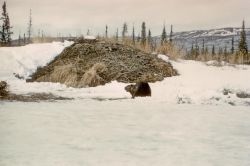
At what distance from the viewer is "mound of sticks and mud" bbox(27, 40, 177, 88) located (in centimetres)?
1297

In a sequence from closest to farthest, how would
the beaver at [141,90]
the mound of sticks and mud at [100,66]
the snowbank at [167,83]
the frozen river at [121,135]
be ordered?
1. the frozen river at [121,135]
2. the snowbank at [167,83]
3. the beaver at [141,90]
4. the mound of sticks and mud at [100,66]

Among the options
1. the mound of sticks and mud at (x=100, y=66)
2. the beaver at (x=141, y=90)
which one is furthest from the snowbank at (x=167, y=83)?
the mound of sticks and mud at (x=100, y=66)

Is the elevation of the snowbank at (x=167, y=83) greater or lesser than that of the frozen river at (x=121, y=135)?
greater

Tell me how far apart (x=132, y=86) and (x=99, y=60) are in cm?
317

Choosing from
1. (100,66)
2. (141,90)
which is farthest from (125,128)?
(100,66)

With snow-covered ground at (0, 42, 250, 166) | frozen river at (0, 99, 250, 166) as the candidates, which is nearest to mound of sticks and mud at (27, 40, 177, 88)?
snow-covered ground at (0, 42, 250, 166)

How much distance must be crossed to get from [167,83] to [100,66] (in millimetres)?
2232

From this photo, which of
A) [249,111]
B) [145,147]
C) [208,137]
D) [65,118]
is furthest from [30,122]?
[249,111]

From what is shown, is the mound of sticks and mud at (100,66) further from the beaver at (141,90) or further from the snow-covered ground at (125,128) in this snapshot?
the beaver at (141,90)

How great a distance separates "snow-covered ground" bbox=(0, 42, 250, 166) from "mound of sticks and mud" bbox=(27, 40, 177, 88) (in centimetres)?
65

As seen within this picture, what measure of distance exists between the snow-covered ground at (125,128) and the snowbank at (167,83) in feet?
0.09

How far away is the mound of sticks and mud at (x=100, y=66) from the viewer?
13.0 m

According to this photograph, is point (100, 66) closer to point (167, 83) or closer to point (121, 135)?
point (167, 83)

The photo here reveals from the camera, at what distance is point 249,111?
8891mm
